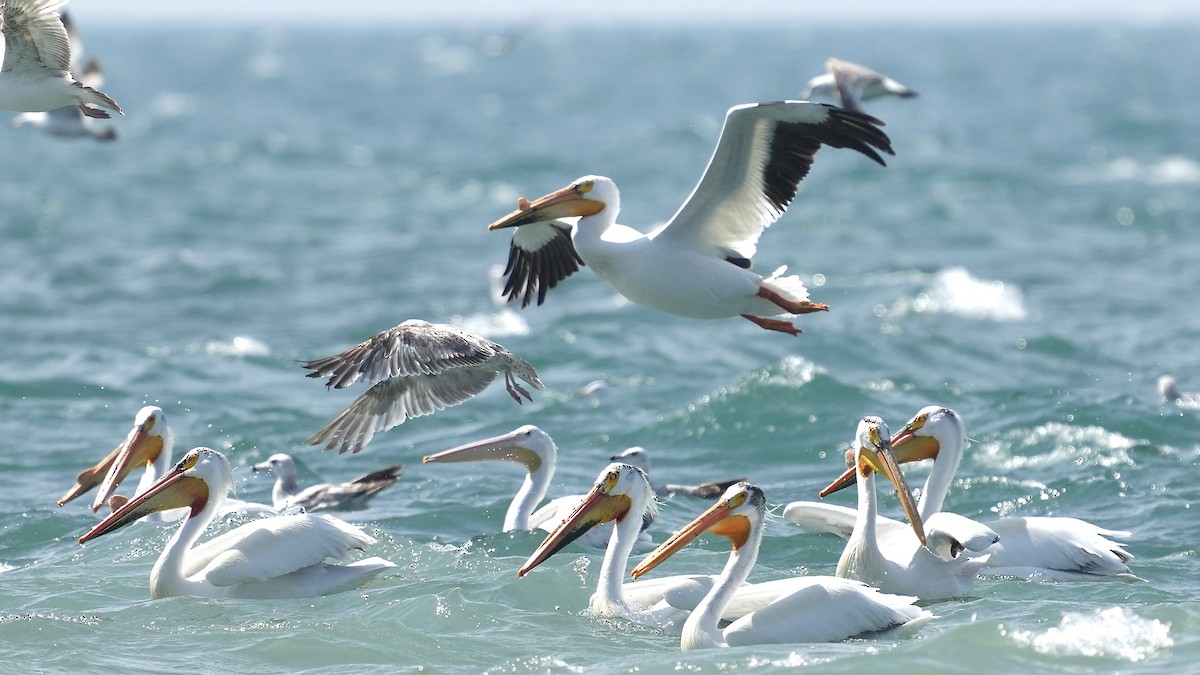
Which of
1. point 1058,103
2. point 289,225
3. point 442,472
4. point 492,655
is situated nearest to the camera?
point 492,655

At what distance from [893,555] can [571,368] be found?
6.25m

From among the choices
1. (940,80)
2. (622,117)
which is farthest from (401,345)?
(940,80)

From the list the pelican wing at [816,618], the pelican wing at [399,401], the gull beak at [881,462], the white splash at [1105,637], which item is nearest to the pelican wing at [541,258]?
the pelican wing at [399,401]

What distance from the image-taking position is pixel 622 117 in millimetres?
41062

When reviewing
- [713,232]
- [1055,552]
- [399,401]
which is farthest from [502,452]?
[1055,552]

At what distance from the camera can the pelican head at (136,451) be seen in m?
8.22

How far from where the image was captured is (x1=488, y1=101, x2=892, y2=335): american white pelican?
7.26 metres

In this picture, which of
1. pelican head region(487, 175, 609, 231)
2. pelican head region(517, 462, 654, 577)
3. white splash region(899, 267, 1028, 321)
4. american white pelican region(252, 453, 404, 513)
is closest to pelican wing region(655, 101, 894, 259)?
pelican head region(487, 175, 609, 231)

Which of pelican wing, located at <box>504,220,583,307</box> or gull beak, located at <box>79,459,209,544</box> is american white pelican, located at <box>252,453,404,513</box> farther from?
gull beak, located at <box>79,459,209,544</box>

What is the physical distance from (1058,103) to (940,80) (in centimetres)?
1173

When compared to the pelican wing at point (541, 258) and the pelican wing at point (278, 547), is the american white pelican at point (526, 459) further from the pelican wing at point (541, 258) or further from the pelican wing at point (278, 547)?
the pelican wing at point (278, 547)

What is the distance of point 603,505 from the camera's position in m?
6.62

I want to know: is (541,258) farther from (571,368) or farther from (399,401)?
(571,368)

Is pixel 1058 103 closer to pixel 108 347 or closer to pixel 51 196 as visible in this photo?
pixel 51 196
